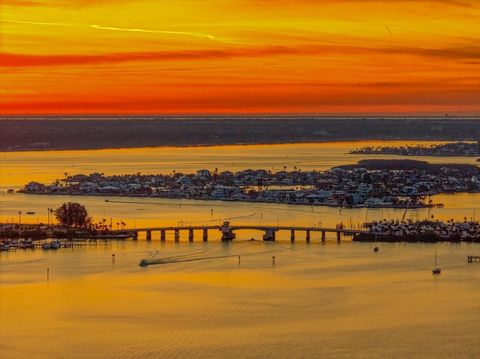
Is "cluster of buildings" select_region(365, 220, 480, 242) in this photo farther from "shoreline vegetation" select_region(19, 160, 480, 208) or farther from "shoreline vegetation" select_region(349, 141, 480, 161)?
"shoreline vegetation" select_region(349, 141, 480, 161)

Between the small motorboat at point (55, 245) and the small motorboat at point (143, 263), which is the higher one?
the small motorboat at point (55, 245)

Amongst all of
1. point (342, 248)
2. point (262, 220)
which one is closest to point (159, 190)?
point (262, 220)

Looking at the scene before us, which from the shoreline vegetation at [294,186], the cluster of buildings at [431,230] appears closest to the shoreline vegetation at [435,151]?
the shoreline vegetation at [294,186]

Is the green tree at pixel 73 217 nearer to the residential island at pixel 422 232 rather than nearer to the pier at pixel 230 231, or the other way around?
the pier at pixel 230 231

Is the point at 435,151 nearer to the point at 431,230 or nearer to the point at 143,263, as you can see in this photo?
the point at 431,230

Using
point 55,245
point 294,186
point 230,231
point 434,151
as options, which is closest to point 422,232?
point 230,231

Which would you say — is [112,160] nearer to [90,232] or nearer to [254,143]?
[254,143]

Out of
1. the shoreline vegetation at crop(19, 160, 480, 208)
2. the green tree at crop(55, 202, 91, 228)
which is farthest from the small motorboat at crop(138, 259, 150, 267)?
the shoreline vegetation at crop(19, 160, 480, 208)
